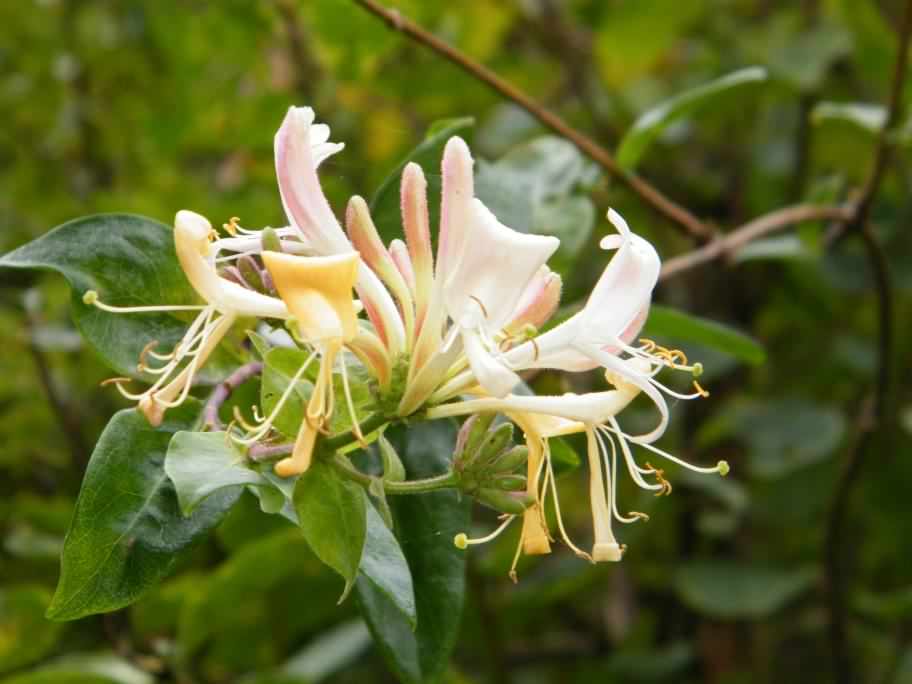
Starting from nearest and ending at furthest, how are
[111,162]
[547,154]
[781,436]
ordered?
[547,154] → [781,436] → [111,162]

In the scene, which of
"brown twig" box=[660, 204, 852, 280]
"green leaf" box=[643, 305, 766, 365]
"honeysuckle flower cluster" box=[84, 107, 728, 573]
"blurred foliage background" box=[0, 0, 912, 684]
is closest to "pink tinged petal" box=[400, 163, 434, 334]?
"honeysuckle flower cluster" box=[84, 107, 728, 573]

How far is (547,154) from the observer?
0.91 meters

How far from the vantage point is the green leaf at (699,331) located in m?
0.78

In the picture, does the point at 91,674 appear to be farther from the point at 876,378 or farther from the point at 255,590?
the point at 876,378

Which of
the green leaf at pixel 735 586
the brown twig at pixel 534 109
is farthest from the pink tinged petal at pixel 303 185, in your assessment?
the green leaf at pixel 735 586

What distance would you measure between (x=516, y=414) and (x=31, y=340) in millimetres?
684

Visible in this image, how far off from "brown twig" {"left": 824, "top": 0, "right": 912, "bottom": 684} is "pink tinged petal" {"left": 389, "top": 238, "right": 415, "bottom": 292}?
0.59 metres

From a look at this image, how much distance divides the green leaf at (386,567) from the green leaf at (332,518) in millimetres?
23

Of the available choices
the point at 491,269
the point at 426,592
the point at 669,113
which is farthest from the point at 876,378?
the point at 491,269

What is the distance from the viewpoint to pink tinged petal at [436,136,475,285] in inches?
18.0

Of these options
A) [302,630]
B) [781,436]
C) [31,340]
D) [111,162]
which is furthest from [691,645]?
[111,162]

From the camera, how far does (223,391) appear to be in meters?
0.57

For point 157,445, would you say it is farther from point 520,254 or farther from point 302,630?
point 302,630

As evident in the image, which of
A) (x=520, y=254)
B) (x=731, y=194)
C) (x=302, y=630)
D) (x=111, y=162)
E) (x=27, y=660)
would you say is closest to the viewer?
(x=520, y=254)
